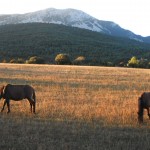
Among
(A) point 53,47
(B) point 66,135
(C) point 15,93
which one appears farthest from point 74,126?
(A) point 53,47

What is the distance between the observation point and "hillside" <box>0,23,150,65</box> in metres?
108

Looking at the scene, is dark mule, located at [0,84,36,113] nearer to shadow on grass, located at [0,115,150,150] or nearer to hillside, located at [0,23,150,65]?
shadow on grass, located at [0,115,150,150]

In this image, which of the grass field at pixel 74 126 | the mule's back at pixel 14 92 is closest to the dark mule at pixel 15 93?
the mule's back at pixel 14 92

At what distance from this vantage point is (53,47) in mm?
121250

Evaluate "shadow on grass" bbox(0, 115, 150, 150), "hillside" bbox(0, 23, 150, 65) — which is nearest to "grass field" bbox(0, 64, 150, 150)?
"shadow on grass" bbox(0, 115, 150, 150)

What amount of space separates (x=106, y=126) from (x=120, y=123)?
0.86 m

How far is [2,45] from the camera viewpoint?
119188mm

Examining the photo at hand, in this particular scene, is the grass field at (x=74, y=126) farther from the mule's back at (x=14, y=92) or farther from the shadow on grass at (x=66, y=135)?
the mule's back at (x=14, y=92)

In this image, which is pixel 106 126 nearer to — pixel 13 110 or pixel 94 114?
pixel 94 114

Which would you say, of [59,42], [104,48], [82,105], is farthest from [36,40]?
[82,105]

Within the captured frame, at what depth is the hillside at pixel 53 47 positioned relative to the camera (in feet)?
356

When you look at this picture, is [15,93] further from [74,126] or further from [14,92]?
[74,126]

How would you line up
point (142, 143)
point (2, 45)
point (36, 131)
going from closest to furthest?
point (142, 143) < point (36, 131) < point (2, 45)

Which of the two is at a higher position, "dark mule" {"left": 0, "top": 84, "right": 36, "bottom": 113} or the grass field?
"dark mule" {"left": 0, "top": 84, "right": 36, "bottom": 113}
